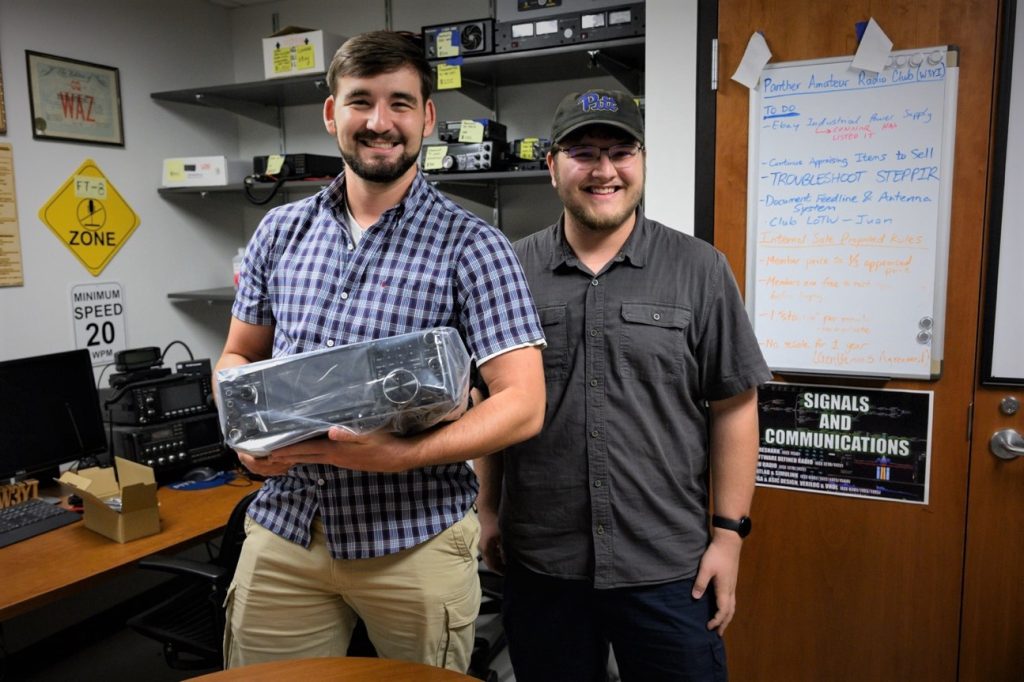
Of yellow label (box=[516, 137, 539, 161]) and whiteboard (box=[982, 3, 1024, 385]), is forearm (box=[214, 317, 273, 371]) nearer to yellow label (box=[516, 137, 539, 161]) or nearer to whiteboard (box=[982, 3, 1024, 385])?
yellow label (box=[516, 137, 539, 161])

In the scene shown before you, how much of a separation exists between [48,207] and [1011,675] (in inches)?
139

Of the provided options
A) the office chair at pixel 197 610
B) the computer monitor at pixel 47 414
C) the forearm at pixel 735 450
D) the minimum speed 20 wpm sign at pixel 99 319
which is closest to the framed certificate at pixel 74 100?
the minimum speed 20 wpm sign at pixel 99 319

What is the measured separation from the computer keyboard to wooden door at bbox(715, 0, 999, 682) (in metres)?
1.98

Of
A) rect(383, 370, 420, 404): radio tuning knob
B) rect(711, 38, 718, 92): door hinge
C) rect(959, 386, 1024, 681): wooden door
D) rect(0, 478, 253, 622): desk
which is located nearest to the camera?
rect(383, 370, 420, 404): radio tuning knob

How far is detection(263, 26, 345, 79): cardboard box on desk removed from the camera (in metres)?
2.91

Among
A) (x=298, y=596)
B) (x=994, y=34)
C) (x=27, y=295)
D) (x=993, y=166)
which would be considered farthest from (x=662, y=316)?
(x=27, y=295)

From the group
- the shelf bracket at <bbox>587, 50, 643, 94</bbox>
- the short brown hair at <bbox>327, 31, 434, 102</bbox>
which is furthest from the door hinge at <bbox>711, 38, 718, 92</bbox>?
the short brown hair at <bbox>327, 31, 434, 102</bbox>

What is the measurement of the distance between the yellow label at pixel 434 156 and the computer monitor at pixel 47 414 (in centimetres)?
133

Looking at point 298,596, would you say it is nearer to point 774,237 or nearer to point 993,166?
point 774,237

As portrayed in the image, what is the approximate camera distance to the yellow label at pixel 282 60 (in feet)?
9.76

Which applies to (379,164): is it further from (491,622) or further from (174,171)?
(174,171)

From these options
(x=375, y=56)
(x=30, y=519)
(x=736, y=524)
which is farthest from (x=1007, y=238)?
(x=30, y=519)

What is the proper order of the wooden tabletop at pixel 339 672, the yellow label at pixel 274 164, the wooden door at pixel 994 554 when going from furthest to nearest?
the yellow label at pixel 274 164 < the wooden door at pixel 994 554 < the wooden tabletop at pixel 339 672

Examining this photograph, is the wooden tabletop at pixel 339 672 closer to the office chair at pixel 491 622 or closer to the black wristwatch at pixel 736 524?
the black wristwatch at pixel 736 524
